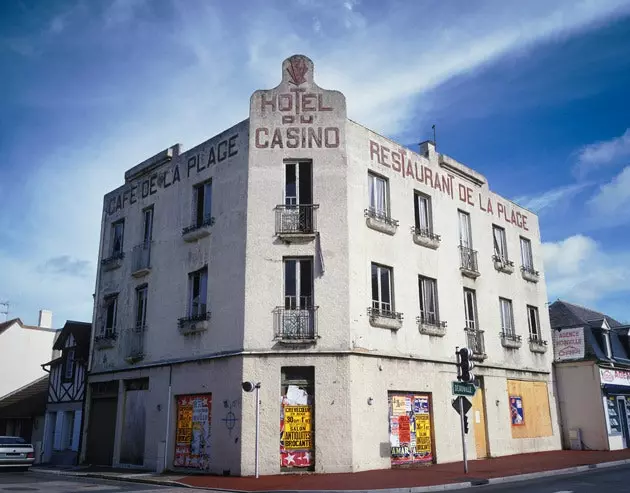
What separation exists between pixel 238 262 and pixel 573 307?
21796 millimetres

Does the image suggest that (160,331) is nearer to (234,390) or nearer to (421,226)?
(234,390)

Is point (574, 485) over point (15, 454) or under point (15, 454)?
under

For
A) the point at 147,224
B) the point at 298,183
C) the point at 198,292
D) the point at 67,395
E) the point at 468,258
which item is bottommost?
the point at 67,395

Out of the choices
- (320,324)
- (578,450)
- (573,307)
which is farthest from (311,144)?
(573,307)

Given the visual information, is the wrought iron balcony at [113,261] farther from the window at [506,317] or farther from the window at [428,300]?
the window at [506,317]

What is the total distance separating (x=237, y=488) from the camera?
14.6 meters

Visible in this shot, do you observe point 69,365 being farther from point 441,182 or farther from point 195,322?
point 441,182

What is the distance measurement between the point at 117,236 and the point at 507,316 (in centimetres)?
1734

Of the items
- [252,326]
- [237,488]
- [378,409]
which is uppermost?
[252,326]

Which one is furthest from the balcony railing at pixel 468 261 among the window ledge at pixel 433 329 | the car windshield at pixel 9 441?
the car windshield at pixel 9 441

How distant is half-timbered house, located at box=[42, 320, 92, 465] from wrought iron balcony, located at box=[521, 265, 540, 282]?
20106mm

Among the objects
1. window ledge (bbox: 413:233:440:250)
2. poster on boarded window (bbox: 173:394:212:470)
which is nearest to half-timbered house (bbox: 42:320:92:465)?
poster on boarded window (bbox: 173:394:212:470)

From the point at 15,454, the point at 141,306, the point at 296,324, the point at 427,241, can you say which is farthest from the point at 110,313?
the point at 427,241

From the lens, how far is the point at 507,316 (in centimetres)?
2639
